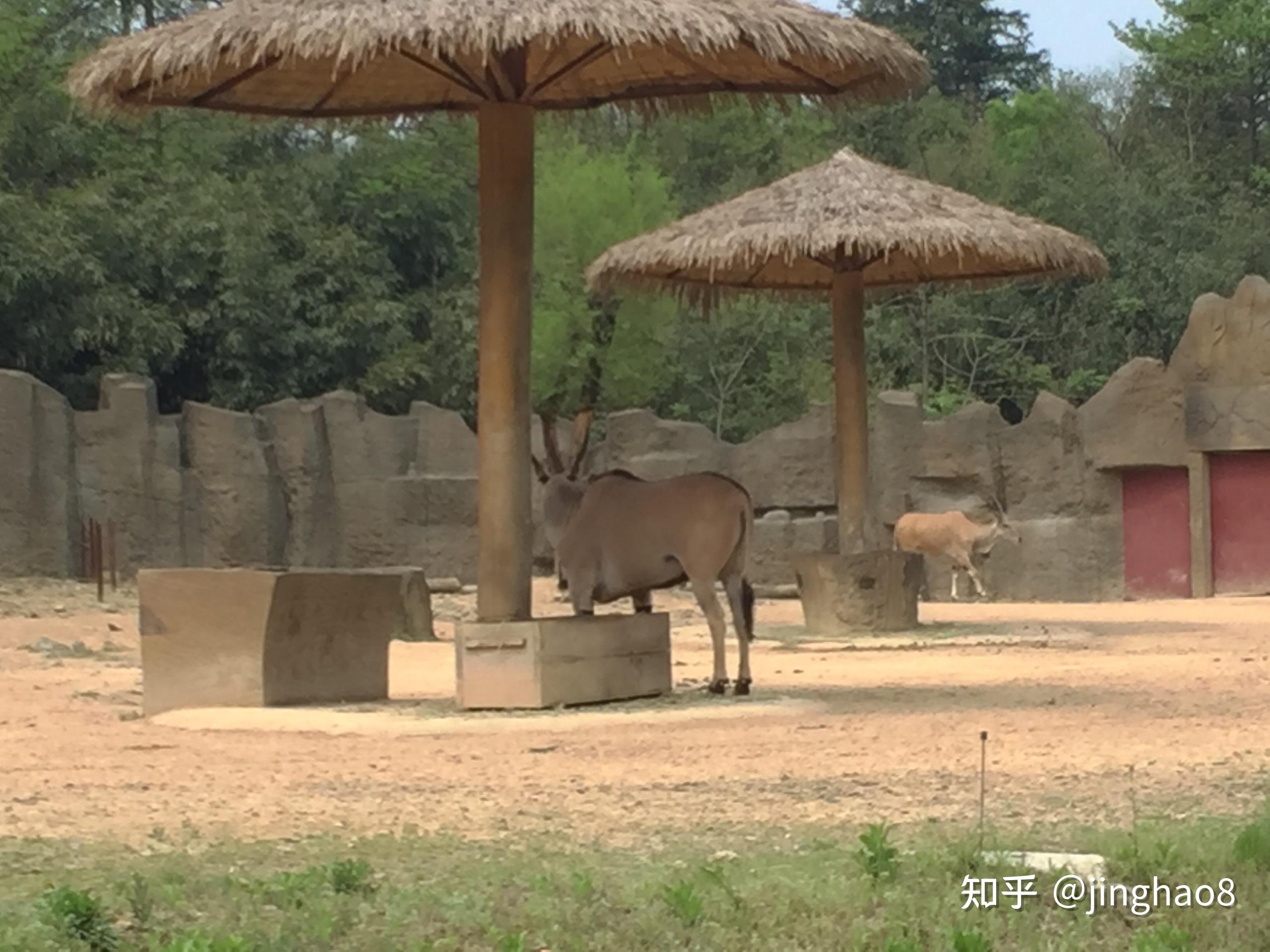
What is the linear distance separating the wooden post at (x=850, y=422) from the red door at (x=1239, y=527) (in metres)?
7.95

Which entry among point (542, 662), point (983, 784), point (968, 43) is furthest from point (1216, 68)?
point (983, 784)

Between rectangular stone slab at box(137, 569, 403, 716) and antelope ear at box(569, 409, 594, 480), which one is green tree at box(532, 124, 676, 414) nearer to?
antelope ear at box(569, 409, 594, 480)

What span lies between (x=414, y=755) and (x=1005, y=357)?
2613 cm

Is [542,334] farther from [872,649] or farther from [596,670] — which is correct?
[596,670]

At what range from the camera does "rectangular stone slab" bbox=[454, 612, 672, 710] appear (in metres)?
10.6

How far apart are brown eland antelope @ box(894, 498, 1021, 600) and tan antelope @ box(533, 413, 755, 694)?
1239 centimetres

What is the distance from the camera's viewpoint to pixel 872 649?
15344 millimetres

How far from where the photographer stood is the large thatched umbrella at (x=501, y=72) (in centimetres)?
1025

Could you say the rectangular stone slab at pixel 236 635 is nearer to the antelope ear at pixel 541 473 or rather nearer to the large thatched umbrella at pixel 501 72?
the large thatched umbrella at pixel 501 72

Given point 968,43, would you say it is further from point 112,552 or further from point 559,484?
point 559,484

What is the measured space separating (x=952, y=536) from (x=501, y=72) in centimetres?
1380

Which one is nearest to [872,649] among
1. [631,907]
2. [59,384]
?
[631,907]

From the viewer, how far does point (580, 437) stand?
497 inches

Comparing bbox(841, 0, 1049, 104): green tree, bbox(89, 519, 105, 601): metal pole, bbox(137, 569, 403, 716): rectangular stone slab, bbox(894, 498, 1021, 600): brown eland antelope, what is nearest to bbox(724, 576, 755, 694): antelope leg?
bbox(137, 569, 403, 716): rectangular stone slab
